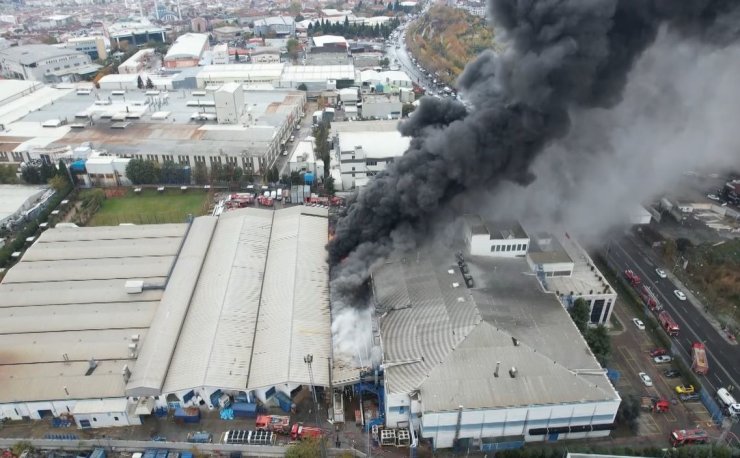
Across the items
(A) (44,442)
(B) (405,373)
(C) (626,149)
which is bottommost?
(A) (44,442)

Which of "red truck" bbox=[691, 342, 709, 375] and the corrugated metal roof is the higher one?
the corrugated metal roof

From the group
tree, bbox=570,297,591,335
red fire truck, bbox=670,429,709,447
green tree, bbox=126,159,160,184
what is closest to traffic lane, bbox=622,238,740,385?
red fire truck, bbox=670,429,709,447

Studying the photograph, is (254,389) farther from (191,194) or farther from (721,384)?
(191,194)

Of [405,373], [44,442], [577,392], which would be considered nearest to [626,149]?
[577,392]

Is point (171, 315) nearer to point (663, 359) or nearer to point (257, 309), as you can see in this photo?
point (257, 309)

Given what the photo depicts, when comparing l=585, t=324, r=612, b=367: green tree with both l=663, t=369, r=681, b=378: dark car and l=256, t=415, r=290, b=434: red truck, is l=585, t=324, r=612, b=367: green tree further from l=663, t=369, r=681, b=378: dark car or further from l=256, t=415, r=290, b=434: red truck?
l=256, t=415, r=290, b=434: red truck

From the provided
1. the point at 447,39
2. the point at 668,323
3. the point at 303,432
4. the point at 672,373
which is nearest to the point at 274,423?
the point at 303,432

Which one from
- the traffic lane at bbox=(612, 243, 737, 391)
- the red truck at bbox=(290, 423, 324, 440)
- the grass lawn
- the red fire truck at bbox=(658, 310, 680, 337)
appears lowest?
the grass lawn
